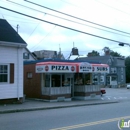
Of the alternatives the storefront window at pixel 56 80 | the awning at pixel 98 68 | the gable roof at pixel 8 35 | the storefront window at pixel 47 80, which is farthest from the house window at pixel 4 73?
the awning at pixel 98 68

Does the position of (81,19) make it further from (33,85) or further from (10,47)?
(33,85)

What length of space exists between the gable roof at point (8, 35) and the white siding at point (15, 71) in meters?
0.60

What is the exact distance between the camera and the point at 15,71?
19.0m

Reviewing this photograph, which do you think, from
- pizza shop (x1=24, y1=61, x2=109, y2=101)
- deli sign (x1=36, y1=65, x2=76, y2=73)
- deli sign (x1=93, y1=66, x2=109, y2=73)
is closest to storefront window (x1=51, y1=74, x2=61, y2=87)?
pizza shop (x1=24, y1=61, x2=109, y2=101)

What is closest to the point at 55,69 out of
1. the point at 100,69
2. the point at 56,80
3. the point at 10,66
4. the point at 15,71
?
the point at 56,80

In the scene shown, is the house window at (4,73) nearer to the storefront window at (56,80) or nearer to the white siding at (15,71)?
the white siding at (15,71)

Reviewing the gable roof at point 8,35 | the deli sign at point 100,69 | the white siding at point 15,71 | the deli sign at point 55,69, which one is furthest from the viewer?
the deli sign at point 100,69

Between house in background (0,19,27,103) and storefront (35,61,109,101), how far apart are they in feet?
9.27

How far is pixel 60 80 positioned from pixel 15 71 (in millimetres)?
5292

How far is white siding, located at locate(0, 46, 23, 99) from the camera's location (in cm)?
1822

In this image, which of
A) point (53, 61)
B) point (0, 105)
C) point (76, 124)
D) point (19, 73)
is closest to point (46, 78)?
point (53, 61)

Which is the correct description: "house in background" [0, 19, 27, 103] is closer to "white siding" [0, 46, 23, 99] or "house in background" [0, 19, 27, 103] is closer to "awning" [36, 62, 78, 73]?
"white siding" [0, 46, 23, 99]

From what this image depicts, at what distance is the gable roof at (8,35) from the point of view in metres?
18.6

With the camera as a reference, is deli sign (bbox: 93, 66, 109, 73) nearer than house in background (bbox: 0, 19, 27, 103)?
No
